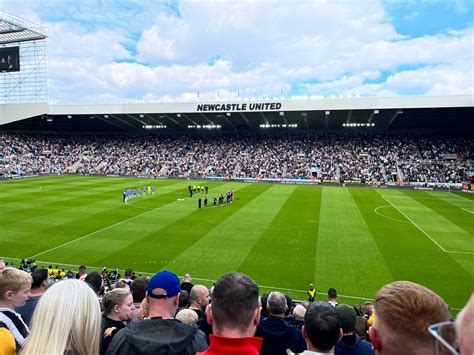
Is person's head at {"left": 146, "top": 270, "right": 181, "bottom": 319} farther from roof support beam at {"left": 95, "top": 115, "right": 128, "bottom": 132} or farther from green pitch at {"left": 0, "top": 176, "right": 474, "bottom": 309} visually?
roof support beam at {"left": 95, "top": 115, "right": 128, "bottom": 132}

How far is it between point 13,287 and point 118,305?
1.27 metres

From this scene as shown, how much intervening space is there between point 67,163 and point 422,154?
59931 mm

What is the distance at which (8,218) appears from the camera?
78.2 ft

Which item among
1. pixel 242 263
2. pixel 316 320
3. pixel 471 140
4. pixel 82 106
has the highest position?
pixel 82 106

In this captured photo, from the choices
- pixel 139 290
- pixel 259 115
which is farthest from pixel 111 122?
pixel 139 290

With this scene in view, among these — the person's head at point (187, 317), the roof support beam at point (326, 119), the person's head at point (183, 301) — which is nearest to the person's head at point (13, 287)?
the person's head at point (187, 317)

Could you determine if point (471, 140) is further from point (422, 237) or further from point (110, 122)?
point (110, 122)

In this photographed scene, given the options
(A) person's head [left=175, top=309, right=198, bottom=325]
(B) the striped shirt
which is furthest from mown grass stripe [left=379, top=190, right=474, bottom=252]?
(B) the striped shirt

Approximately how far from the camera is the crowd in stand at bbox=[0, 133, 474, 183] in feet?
165

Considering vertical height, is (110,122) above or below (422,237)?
above

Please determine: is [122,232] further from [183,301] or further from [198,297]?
[198,297]

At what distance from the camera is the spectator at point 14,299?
3.75m

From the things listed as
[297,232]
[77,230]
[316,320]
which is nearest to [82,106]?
[77,230]

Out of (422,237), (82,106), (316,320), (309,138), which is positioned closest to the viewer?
(316,320)
